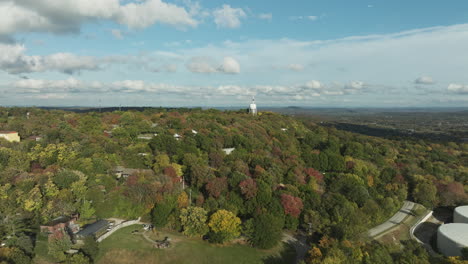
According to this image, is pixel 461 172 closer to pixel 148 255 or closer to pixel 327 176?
pixel 327 176

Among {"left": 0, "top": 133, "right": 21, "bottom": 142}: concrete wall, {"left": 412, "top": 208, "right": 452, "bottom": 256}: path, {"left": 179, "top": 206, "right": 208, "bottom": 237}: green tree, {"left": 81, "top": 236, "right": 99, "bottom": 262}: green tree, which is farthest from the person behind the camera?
{"left": 0, "top": 133, "right": 21, "bottom": 142}: concrete wall

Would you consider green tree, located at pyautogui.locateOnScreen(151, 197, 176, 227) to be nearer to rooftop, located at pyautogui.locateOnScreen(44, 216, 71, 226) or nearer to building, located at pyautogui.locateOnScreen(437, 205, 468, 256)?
rooftop, located at pyautogui.locateOnScreen(44, 216, 71, 226)

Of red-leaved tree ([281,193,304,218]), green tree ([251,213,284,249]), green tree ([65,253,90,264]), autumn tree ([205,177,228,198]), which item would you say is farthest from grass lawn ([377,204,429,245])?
green tree ([65,253,90,264])

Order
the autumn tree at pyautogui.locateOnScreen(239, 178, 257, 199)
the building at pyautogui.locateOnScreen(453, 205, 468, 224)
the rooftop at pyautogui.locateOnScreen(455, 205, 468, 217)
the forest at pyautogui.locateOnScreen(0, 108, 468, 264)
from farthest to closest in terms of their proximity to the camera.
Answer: the rooftop at pyautogui.locateOnScreen(455, 205, 468, 217) → the building at pyautogui.locateOnScreen(453, 205, 468, 224) → the autumn tree at pyautogui.locateOnScreen(239, 178, 257, 199) → the forest at pyautogui.locateOnScreen(0, 108, 468, 264)

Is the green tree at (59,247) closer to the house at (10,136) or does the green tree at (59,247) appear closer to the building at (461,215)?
the house at (10,136)

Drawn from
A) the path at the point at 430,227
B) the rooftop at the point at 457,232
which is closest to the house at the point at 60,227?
the path at the point at 430,227

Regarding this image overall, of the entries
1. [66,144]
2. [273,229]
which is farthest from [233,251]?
[66,144]
